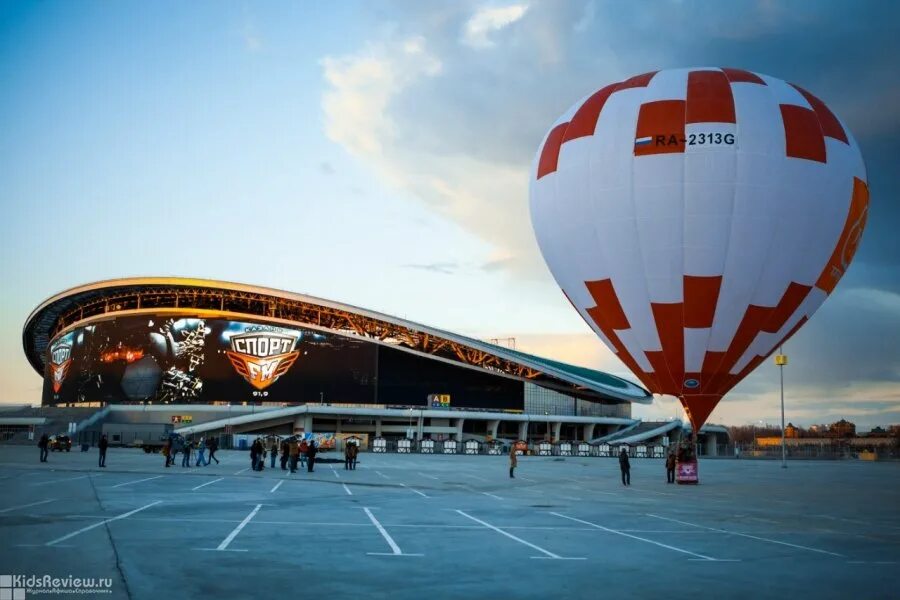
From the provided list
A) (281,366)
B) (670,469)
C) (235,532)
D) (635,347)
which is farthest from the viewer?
(281,366)

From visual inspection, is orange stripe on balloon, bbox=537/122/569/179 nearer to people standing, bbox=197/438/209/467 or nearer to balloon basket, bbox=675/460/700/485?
balloon basket, bbox=675/460/700/485

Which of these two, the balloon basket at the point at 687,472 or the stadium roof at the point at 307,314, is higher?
the stadium roof at the point at 307,314

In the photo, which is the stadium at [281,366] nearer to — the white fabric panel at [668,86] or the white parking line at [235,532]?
the white fabric panel at [668,86]

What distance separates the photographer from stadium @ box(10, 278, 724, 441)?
111375mm

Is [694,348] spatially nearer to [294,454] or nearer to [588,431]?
[294,454]

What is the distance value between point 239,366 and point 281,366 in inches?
231

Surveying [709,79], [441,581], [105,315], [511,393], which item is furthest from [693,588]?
[105,315]

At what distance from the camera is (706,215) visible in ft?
92.1

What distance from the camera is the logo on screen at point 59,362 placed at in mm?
124438

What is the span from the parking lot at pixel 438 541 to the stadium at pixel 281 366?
273ft

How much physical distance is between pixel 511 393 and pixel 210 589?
11449 centimetres

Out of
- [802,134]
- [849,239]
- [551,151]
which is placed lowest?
[849,239]

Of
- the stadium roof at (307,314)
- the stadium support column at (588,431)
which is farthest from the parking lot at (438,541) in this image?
the stadium support column at (588,431)

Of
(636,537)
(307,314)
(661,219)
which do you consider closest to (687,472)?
(661,219)
